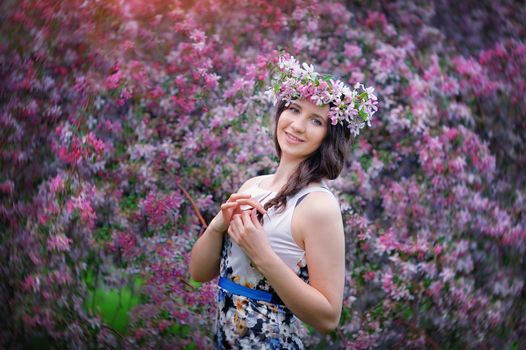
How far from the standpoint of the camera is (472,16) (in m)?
4.21

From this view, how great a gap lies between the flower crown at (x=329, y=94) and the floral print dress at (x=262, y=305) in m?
0.25

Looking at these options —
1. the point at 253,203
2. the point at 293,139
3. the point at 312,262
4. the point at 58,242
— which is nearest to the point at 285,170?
the point at 293,139

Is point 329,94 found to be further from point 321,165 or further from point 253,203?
point 253,203

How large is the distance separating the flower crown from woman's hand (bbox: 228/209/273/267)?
408 millimetres

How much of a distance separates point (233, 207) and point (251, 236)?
12 centimetres

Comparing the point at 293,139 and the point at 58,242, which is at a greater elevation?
the point at 293,139

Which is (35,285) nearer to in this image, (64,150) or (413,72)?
(64,150)

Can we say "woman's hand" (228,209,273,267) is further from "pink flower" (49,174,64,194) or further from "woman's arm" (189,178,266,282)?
"pink flower" (49,174,64,194)

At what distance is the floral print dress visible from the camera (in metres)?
2.01

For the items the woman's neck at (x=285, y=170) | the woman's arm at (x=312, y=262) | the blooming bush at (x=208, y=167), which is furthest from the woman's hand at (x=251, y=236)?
the blooming bush at (x=208, y=167)

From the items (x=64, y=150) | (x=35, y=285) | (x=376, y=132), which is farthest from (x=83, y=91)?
(x=376, y=132)

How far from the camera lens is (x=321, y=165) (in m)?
2.10

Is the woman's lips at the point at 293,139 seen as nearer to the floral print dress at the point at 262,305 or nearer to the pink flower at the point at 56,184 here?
the floral print dress at the point at 262,305

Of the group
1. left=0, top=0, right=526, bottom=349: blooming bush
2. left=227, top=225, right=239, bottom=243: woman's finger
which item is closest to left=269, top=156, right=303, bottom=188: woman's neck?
left=227, top=225, right=239, bottom=243: woman's finger
